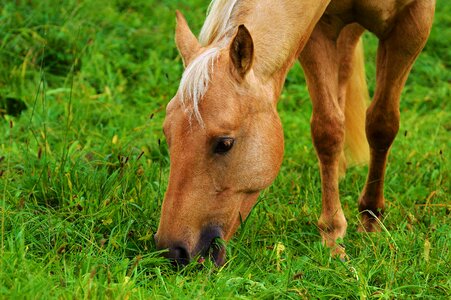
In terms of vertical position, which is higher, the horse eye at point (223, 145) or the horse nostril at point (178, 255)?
the horse eye at point (223, 145)

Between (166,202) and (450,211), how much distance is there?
68.8 inches

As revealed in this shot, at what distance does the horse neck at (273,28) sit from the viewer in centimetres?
361

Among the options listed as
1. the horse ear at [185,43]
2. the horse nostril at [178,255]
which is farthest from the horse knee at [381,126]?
the horse nostril at [178,255]

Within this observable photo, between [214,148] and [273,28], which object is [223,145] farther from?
[273,28]

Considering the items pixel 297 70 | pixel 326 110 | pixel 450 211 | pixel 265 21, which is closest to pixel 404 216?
pixel 450 211

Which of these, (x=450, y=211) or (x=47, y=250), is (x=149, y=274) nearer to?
(x=47, y=250)

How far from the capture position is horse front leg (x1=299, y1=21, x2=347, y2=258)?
4.32 meters

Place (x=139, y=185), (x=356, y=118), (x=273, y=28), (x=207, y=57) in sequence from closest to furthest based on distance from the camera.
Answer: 1. (x=207, y=57)
2. (x=273, y=28)
3. (x=139, y=185)
4. (x=356, y=118)

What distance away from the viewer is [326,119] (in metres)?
4.41

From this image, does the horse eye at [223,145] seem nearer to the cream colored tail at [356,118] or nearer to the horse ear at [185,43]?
the horse ear at [185,43]

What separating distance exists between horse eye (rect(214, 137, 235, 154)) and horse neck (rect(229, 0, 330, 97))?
1.20 ft

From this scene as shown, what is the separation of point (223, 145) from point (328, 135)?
121 cm

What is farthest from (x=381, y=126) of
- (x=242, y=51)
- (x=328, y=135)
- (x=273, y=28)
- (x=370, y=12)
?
(x=242, y=51)

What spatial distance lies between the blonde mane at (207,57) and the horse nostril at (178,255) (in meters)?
0.50
